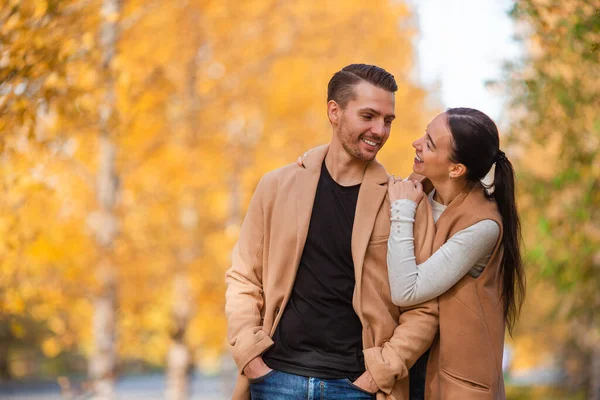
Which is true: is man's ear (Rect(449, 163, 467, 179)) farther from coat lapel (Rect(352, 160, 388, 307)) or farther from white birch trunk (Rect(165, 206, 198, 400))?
white birch trunk (Rect(165, 206, 198, 400))

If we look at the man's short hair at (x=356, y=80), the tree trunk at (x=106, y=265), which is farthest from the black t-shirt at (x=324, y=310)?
the tree trunk at (x=106, y=265)

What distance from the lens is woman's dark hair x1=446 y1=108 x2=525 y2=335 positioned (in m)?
3.00

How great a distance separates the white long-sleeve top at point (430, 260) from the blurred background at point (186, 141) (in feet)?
3.06

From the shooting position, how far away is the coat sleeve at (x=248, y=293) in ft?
10.1

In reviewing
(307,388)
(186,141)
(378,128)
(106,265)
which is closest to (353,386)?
(307,388)

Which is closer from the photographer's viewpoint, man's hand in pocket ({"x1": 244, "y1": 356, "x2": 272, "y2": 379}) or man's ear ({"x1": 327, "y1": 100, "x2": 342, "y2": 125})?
man's hand in pocket ({"x1": 244, "y1": 356, "x2": 272, "y2": 379})

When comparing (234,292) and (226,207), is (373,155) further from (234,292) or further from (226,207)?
(226,207)

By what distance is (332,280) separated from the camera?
10.0 ft

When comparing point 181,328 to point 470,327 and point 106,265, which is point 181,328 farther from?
point 470,327

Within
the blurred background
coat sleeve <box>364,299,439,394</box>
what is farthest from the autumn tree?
coat sleeve <box>364,299,439,394</box>

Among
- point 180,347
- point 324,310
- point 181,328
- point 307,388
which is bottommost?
point 180,347

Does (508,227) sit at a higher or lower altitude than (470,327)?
higher

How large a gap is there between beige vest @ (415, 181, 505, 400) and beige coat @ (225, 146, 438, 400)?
0.06 metres

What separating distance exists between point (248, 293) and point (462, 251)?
854mm
